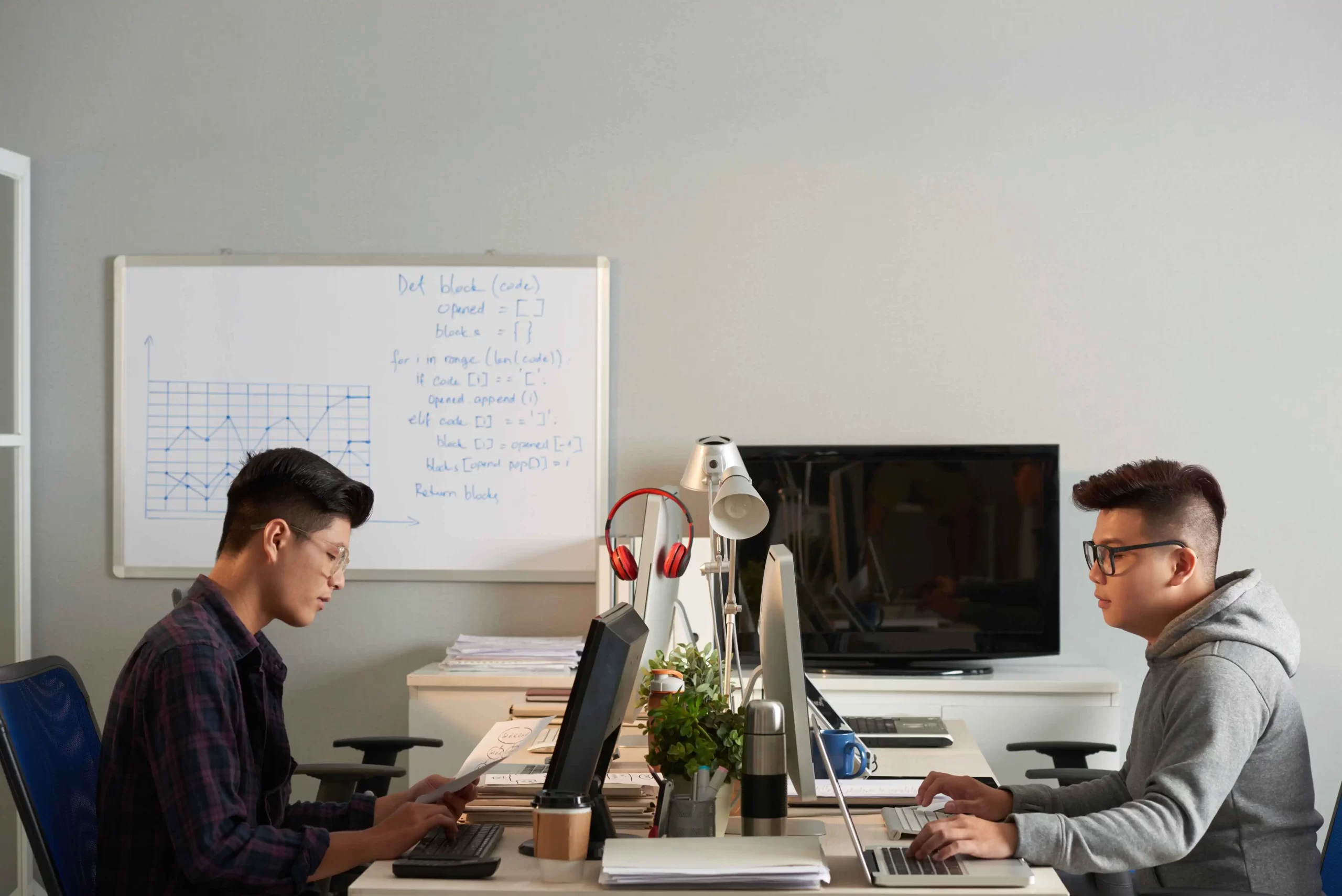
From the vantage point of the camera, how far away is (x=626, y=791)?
211cm

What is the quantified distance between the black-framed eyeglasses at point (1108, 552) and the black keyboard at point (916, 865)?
0.69 meters

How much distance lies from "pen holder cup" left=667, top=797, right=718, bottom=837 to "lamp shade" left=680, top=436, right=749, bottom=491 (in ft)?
2.40

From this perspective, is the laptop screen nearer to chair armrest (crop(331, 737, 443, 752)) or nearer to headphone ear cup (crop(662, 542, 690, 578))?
headphone ear cup (crop(662, 542, 690, 578))

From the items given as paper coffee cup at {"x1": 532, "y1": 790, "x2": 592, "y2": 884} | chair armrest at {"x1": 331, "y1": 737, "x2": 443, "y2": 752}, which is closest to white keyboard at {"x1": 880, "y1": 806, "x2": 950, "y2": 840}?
paper coffee cup at {"x1": 532, "y1": 790, "x2": 592, "y2": 884}

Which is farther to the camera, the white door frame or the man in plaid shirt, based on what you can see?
the white door frame

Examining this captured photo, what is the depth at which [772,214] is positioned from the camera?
3654mm

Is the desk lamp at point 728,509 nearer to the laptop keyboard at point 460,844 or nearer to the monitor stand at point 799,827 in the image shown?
the monitor stand at point 799,827

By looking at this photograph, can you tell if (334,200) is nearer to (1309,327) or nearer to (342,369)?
(342,369)

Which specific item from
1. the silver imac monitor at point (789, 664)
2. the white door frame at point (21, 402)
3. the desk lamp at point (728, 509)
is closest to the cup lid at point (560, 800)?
the silver imac monitor at point (789, 664)

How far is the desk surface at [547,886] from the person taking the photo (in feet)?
5.32

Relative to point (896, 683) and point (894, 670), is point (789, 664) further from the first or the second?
point (894, 670)

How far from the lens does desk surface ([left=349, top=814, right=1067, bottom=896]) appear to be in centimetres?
162

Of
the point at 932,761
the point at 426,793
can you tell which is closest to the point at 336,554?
the point at 426,793

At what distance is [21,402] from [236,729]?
7.64 feet
